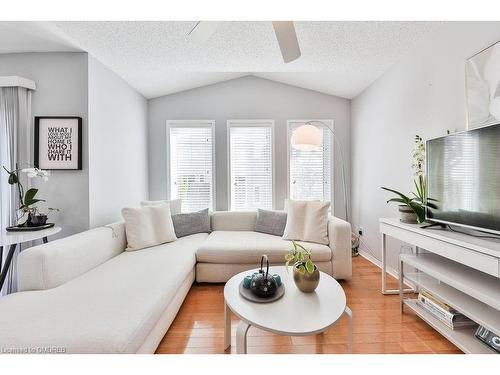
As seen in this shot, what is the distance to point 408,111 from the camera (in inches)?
93.5

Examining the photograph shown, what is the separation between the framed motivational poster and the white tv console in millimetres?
3081

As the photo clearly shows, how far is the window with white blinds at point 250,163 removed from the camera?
3.65m

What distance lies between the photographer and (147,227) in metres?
2.45

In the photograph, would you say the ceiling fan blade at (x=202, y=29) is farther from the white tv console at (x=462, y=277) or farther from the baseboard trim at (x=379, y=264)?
the baseboard trim at (x=379, y=264)

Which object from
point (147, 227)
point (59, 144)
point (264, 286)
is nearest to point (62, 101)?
point (59, 144)

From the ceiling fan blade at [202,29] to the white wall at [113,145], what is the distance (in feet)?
4.95

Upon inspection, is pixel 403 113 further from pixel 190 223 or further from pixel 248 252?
pixel 190 223

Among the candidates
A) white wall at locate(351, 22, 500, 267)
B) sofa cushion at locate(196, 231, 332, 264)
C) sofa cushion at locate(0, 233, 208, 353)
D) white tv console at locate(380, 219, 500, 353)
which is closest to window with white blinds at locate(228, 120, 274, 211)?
sofa cushion at locate(196, 231, 332, 264)

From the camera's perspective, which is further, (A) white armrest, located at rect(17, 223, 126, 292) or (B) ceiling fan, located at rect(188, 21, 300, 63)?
(A) white armrest, located at rect(17, 223, 126, 292)

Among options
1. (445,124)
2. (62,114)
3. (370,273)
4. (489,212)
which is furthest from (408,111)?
(62,114)

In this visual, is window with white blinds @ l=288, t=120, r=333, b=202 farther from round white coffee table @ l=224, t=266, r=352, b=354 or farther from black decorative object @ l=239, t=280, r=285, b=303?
black decorative object @ l=239, t=280, r=285, b=303

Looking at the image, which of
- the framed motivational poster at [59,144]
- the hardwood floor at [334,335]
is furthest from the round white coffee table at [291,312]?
the framed motivational poster at [59,144]

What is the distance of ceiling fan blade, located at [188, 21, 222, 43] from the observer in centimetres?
129
